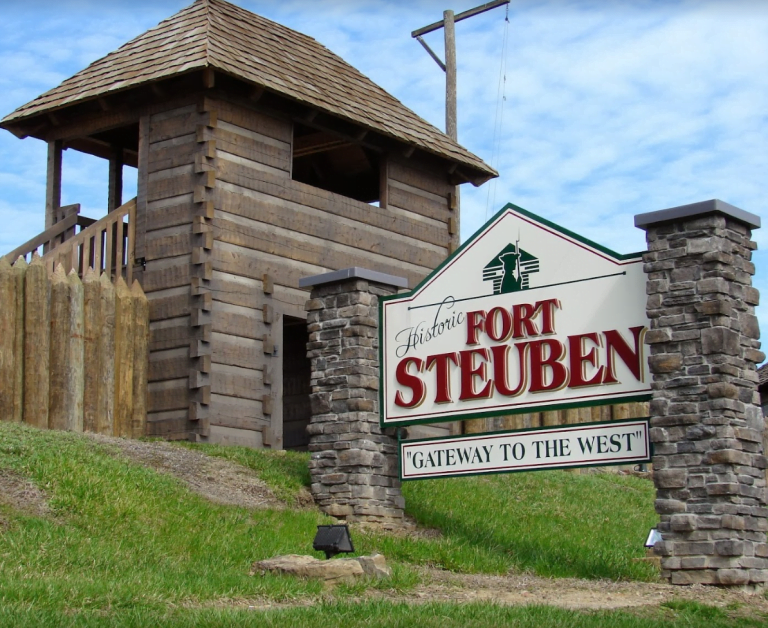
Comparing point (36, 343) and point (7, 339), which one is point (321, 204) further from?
point (7, 339)

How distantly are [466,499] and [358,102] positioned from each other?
7388mm

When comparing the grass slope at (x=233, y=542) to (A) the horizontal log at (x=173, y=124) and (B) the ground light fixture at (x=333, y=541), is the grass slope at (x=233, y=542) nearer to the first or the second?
(B) the ground light fixture at (x=333, y=541)

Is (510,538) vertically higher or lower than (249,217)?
lower

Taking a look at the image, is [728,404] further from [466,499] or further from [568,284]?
[466,499]

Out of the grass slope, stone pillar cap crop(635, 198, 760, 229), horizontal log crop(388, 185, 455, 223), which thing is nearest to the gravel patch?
the grass slope

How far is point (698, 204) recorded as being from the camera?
12.2 m

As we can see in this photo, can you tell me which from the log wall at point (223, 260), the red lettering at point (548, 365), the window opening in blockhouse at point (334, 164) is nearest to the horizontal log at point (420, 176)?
the window opening in blockhouse at point (334, 164)

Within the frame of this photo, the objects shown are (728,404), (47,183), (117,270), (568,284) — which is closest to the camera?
(728,404)

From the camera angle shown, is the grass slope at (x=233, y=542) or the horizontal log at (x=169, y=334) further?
the horizontal log at (x=169, y=334)

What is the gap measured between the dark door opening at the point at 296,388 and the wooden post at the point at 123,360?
4272 millimetres

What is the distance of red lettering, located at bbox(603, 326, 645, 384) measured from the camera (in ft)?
42.1

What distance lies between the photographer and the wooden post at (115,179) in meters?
20.3

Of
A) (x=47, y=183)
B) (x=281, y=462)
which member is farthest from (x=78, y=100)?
(x=281, y=462)

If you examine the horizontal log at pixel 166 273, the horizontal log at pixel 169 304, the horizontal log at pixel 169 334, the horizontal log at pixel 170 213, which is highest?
the horizontal log at pixel 170 213
